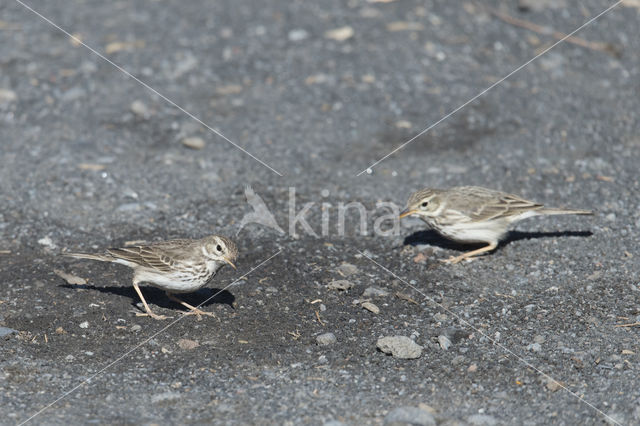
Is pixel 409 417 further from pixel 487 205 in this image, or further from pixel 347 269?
pixel 487 205

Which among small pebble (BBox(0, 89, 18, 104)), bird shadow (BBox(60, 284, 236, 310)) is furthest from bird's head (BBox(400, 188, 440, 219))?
small pebble (BBox(0, 89, 18, 104))

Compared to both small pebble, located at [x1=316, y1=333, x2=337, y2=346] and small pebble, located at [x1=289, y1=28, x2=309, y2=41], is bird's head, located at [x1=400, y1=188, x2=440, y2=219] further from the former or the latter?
small pebble, located at [x1=289, y1=28, x2=309, y2=41]

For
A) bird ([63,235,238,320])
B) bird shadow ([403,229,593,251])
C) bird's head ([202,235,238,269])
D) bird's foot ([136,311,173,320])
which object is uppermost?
bird's head ([202,235,238,269])

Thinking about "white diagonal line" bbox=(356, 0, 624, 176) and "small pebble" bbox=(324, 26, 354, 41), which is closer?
"white diagonal line" bbox=(356, 0, 624, 176)

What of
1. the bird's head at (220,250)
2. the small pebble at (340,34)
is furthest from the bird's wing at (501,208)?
the small pebble at (340,34)

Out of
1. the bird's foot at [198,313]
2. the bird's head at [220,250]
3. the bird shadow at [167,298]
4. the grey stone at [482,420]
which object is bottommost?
the bird shadow at [167,298]

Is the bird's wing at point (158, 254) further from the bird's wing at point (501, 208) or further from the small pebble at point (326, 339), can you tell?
the bird's wing at point (501, 208)
